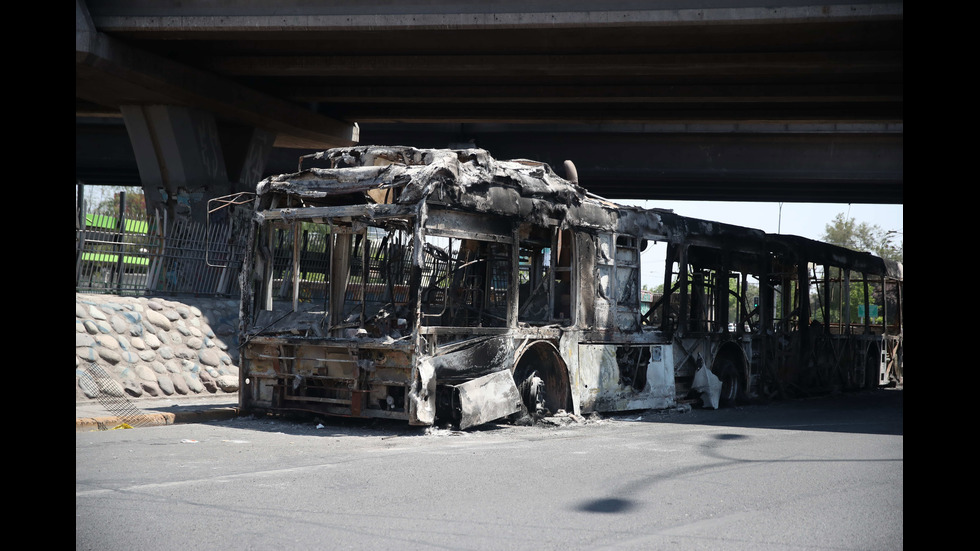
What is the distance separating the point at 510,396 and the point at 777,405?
23.7 ft

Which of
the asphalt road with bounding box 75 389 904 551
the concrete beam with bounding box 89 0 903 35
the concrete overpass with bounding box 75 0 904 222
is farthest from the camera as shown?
the concrete overpass with bounding box 75 0 904 222

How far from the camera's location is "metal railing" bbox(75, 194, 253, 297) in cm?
1619

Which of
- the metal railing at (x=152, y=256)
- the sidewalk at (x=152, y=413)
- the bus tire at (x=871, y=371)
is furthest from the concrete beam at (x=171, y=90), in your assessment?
the bus tire at (x=871, y=371)

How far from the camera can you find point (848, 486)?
802cm

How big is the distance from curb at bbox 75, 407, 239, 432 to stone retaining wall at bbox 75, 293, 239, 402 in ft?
6.31

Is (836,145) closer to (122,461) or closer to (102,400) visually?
(102,400)

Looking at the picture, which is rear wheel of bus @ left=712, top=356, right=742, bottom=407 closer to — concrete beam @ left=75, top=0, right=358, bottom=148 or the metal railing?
the metal railing

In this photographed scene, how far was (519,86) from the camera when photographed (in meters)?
24.5

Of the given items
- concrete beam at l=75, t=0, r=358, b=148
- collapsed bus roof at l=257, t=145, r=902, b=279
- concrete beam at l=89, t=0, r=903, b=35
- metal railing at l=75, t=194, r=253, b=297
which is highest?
concrete beam at l=89, t=0, r=903, b=35

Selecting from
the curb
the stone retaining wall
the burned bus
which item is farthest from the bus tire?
the curb

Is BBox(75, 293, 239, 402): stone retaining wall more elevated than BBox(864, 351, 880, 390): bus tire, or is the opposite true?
BBox(75, 293, 239, 402): stone retaining wall

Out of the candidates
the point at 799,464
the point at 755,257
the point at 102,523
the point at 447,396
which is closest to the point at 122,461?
the point at 102,523

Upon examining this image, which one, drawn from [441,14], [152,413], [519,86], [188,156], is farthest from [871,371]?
[188,156]

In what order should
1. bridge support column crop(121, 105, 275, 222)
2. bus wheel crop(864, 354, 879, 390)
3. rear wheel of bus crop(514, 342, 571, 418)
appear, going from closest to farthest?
rear wheel of bus crop(514, 342, 571, 418) → bus wheel crop(864, 354, 879, 390) → bridge support column crop(121, 105, 275, 222)
